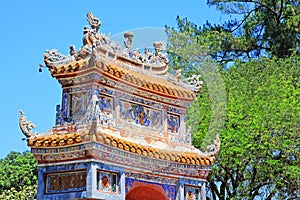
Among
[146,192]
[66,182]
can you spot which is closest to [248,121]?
[146,192]

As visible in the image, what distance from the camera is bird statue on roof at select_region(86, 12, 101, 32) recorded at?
1061cm

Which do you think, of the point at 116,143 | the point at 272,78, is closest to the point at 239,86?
the point at 272,78

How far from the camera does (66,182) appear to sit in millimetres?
9547

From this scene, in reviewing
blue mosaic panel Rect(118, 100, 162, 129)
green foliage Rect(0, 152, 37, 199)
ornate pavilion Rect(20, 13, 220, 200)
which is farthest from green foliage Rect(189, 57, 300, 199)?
green foliage Rect(0, 152, 37, 199)

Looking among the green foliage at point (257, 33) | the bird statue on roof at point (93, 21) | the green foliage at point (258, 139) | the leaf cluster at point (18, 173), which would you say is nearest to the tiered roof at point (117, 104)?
the bird statue on roof at point (93, 21)

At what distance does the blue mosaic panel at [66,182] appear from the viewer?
9.36m

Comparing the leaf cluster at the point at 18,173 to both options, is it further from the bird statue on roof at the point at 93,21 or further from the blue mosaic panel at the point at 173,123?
the bird statue on roof at the point at 93,21

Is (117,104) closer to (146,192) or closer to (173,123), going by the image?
(173,123)

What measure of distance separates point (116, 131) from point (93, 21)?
2.15 meters

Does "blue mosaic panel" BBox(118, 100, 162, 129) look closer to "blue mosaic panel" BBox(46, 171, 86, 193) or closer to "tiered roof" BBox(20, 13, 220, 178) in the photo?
"tiered roof" BBox(20, 13, 220, 178)

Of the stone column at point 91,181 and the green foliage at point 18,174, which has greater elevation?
the green foliage at point 18,174

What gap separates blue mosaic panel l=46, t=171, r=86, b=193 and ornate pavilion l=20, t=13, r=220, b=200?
17mm

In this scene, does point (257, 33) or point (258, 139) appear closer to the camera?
point (258, 139)

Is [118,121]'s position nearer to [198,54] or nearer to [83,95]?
[83,95]
